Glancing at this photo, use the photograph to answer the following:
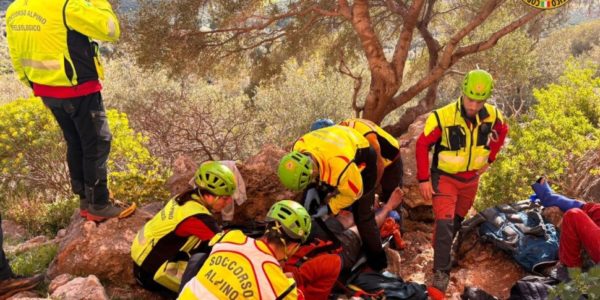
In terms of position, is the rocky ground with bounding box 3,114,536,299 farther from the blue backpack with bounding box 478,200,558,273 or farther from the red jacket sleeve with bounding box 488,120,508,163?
the red jacket sleeve with bounding box 488,120,508,163

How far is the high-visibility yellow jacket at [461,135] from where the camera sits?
438 cm

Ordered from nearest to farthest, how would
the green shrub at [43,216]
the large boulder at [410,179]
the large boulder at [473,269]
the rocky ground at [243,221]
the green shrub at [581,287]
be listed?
the green shrub at [581,287] → the rocky ground at [243,221] → the large boulder at [473,269] → the large boulder at [410,179] → the green shrub at [43,216]

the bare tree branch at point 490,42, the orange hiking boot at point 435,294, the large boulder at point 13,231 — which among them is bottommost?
the large boulder at point 13,231

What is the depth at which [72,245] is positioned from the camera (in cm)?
412

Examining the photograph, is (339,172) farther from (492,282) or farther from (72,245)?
(72,245)

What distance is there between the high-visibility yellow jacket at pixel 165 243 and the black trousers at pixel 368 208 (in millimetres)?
1447

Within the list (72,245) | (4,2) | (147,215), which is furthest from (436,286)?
(4,2)

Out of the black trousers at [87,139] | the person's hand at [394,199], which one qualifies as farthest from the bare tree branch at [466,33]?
the black trousers at [87,139]

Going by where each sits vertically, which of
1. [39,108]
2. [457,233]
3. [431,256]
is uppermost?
[39,108]

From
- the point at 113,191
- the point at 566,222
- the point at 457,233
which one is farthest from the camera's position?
the point at 113,191

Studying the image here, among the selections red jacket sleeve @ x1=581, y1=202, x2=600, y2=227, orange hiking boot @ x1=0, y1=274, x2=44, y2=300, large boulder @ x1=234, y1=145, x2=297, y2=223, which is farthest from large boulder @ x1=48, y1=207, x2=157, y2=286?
red jacket sleeve @ x1=581, y1=202, x2=600, y2=227

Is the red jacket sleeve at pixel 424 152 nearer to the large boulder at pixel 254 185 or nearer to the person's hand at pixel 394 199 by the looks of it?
the person's hand at pixel 394 199

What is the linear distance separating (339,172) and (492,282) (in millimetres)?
2143

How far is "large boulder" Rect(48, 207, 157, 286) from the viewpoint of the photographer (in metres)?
4.08
